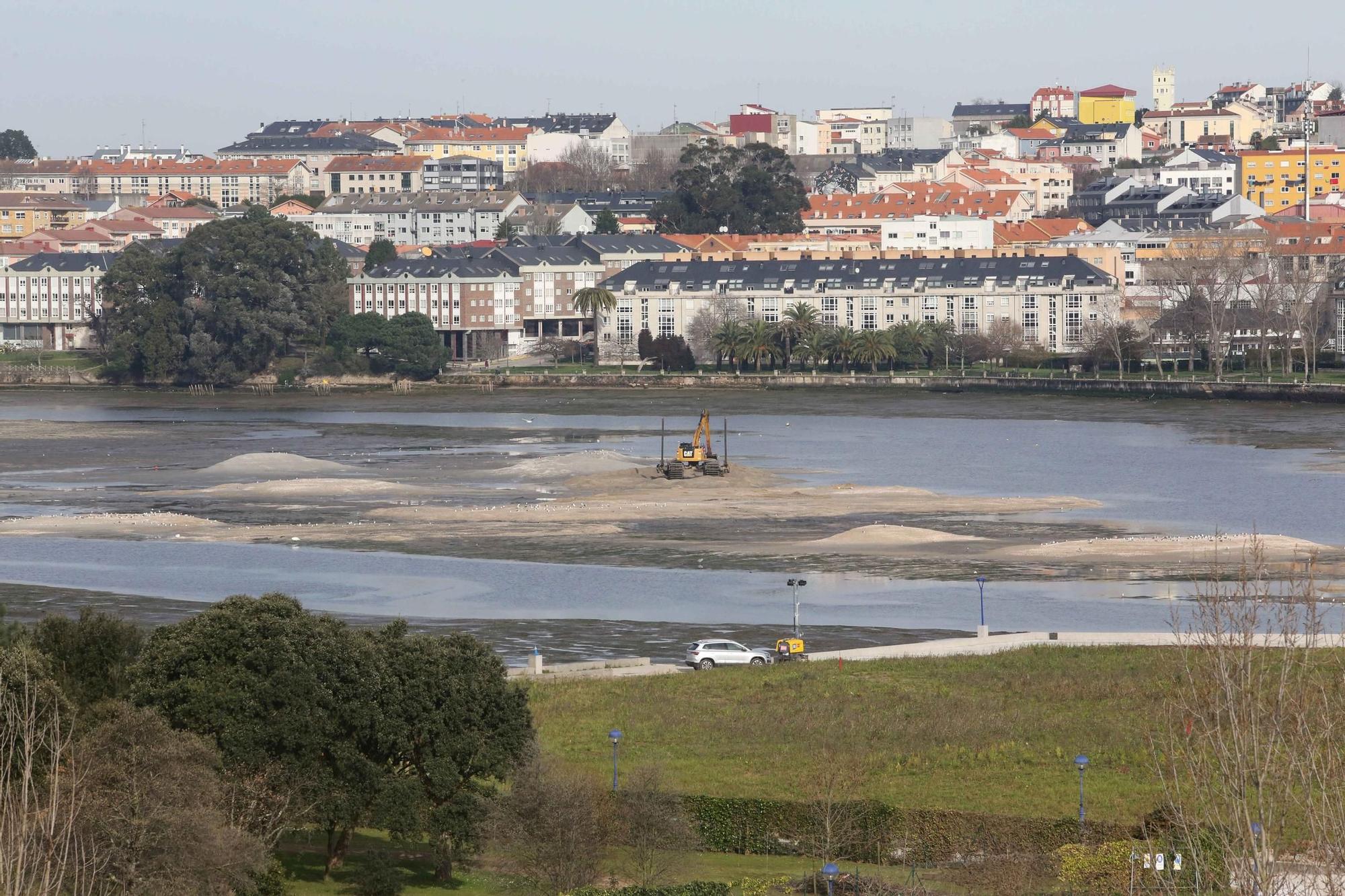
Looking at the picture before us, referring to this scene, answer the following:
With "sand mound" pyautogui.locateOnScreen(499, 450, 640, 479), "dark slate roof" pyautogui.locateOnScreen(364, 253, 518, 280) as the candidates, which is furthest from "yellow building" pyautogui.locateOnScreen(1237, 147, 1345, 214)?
"sand mound" pyautogui.locateOnScreen(499, 450, 640, 479)

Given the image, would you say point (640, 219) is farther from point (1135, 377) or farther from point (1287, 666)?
point (1287, 666)

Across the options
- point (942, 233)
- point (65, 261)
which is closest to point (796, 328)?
point (942, 233)

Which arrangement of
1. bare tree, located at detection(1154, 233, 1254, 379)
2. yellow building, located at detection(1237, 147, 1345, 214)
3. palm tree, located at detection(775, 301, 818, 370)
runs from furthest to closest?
yellow building, located at detection(1237, 147, 1345, 214), palm tree, located at detection(775, 301, 818, 370), bare tree, located at detection(1154, 233, 1254, 379)

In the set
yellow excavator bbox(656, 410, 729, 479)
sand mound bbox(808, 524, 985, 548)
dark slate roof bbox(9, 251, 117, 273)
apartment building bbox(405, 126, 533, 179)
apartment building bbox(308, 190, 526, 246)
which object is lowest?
sand mound bbox(808, 524, 985, 548)

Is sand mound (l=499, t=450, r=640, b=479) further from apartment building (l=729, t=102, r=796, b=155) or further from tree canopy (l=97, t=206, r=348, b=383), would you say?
apartment building (l=729, t=102, r=796, b=155)

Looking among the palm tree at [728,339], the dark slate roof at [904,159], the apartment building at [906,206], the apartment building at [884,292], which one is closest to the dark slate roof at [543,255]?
the apartment building at [884,292]

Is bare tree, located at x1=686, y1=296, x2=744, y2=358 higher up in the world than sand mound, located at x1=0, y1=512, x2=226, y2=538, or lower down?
higher up
